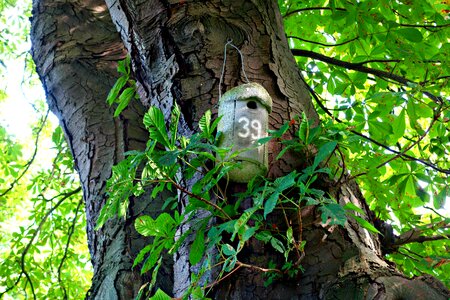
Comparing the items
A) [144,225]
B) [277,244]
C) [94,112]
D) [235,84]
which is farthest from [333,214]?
[94,112]

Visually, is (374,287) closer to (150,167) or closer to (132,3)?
(150,167)

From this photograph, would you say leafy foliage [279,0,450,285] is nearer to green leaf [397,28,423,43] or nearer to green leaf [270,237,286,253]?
green leaf [397,28,423,43]

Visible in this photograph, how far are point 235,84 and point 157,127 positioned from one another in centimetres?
49

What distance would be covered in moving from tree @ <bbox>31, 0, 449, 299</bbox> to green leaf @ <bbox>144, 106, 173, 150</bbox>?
268 millimetres

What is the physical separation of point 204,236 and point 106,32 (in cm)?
193

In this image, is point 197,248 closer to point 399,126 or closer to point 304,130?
point 304,130

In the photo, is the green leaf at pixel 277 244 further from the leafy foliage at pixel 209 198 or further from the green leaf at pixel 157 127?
the green leaf at pixel 157 127

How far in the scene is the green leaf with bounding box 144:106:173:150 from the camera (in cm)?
145

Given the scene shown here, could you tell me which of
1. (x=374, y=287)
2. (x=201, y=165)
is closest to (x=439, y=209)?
(x=374, y=287)

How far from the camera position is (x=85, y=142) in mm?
2701

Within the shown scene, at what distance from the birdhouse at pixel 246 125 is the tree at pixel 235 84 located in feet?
0.21

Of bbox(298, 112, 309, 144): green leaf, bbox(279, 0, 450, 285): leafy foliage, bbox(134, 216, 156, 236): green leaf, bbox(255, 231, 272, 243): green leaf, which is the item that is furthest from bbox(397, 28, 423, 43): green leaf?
bbox(134, 216, 156, 236): green leaf

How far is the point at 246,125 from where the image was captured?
1.67 metres

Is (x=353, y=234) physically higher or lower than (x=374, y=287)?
higher
